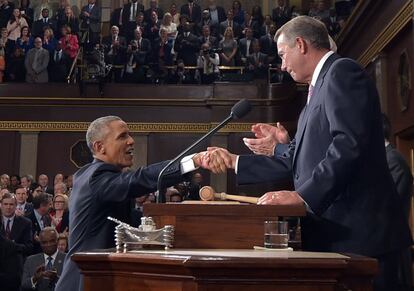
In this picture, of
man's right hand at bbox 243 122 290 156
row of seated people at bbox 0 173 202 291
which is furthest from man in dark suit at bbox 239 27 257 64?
man's right hand at bbox 243 122 290 156

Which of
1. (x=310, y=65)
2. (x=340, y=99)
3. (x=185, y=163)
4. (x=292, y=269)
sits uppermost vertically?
(x=310, y=65)

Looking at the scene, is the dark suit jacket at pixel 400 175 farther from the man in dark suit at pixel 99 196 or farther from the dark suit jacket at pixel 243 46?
the dark suit jacket at pixel 243 46

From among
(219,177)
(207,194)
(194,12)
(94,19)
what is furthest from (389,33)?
(94,19)

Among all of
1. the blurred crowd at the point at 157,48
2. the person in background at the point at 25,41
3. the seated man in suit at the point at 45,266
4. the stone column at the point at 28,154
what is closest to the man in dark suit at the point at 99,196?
the seated man in suit at the point at 45,266

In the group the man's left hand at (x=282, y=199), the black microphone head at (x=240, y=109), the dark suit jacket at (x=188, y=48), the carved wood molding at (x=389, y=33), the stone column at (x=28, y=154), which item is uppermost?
the dark suit jacket at (x=188, y=48)

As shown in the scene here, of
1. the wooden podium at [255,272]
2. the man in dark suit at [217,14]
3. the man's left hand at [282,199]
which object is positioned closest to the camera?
the wooden podium at [255,272]

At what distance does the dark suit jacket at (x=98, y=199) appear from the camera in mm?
2637

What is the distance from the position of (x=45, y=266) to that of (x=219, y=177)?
720 centimetres

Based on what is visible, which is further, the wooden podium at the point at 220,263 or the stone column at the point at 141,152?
the stone column at the point at 141,152

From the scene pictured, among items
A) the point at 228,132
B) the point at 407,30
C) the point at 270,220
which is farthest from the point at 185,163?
the point at 228,132

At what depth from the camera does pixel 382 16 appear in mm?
8227

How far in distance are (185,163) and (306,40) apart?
73 centimetres

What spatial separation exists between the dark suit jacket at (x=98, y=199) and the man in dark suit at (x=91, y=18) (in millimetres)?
11622

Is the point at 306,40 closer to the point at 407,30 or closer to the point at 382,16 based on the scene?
the point at 407,30
